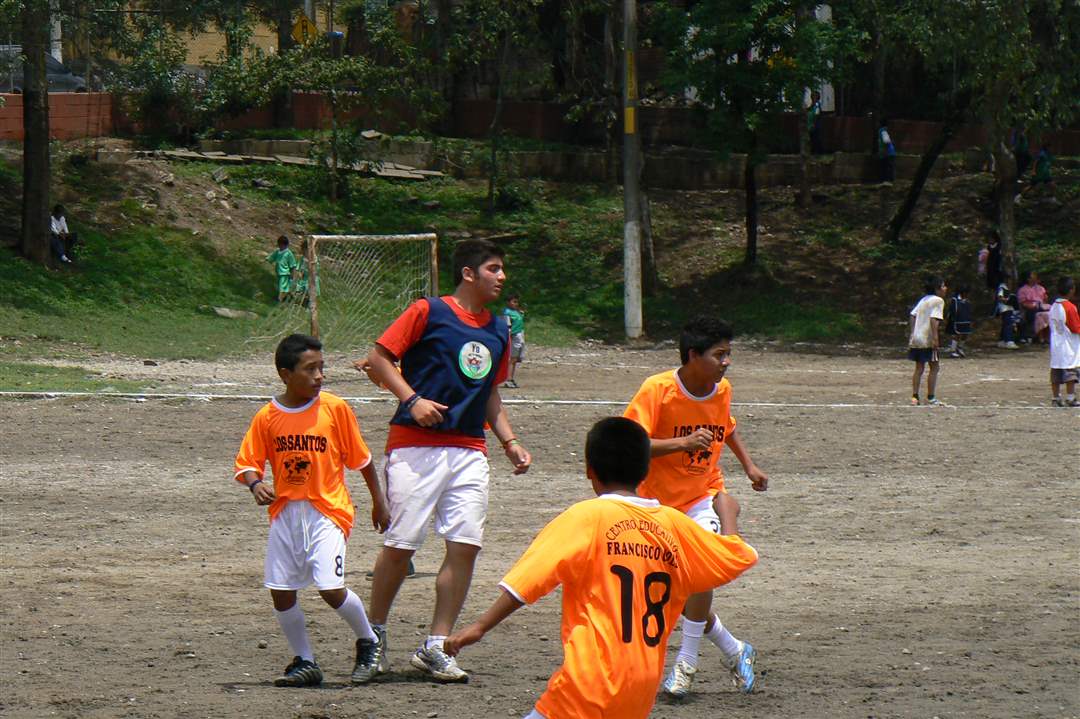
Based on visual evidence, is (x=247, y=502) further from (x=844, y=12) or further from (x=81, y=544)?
(x=844, y=12)

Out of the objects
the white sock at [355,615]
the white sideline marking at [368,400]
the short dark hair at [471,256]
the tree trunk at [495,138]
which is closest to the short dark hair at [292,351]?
the short dark hair at [471,256]

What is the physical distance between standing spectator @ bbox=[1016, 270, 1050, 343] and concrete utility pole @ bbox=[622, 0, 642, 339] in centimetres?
740

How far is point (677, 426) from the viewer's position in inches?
268

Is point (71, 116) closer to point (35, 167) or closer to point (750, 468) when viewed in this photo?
point (35, 167)

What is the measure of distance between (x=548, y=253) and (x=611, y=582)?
96.1 ft

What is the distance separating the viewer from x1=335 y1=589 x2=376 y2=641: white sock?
263 inches

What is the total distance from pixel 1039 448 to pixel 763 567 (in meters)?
6.22

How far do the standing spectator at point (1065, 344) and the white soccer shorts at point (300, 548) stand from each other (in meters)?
14.3

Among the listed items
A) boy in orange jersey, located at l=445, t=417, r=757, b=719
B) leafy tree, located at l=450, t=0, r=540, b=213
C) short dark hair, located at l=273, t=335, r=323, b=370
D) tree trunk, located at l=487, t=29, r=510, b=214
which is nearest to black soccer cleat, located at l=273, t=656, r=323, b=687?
short dark hair, located at l=273, t=335, r=323, b=370

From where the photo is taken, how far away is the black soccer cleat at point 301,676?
6.72m

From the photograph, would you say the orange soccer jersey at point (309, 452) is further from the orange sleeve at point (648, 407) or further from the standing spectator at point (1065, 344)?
the standing spectator at point (1065, 344)

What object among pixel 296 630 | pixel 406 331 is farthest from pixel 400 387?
pixel 296 630

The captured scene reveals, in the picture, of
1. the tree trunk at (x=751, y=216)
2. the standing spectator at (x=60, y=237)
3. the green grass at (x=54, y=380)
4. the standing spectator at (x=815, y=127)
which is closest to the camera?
the green grass at (x=54, y=380)

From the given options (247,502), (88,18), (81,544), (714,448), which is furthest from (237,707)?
(88,18)
